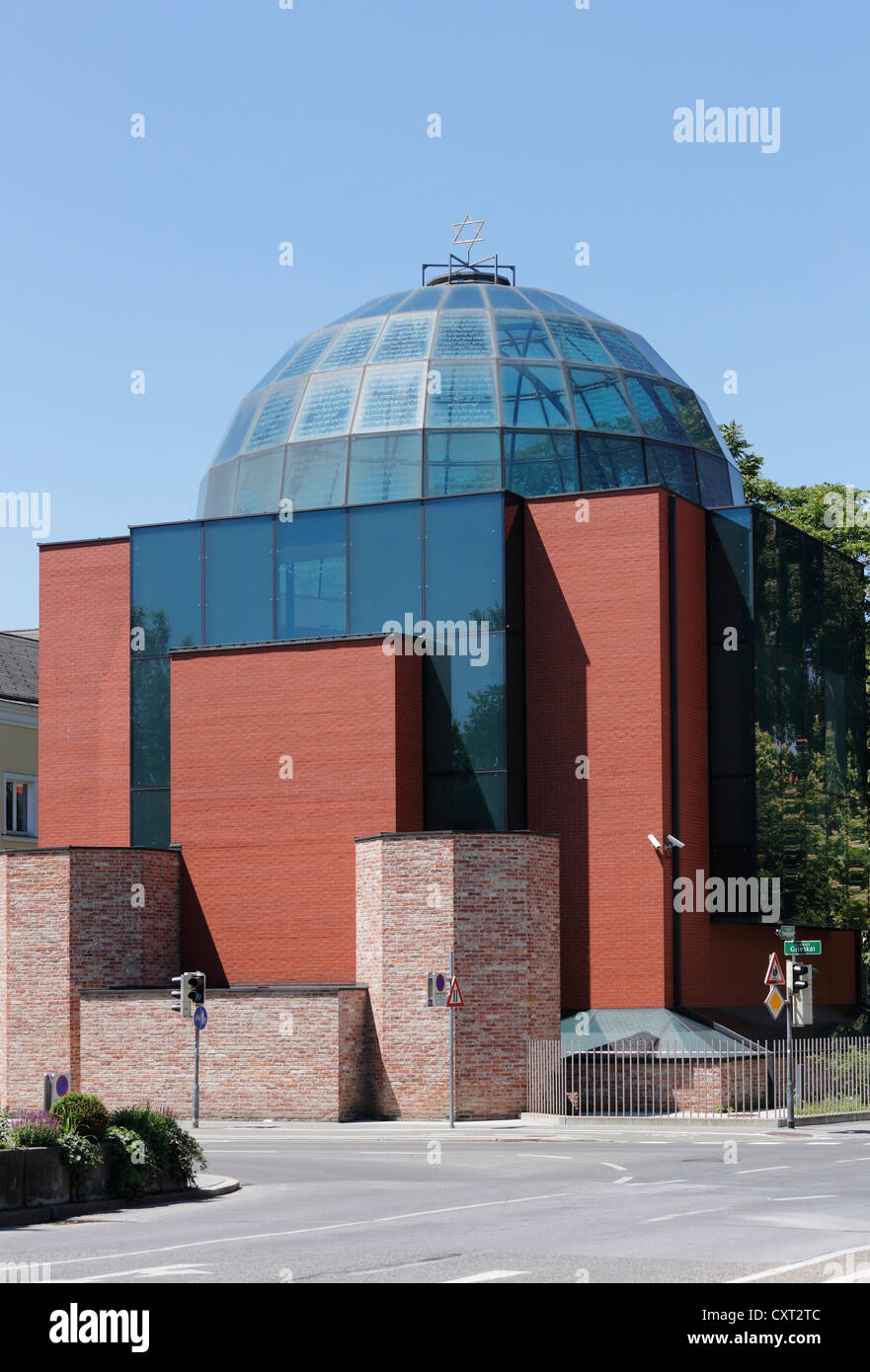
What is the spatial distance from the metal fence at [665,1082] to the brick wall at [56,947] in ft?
30.6

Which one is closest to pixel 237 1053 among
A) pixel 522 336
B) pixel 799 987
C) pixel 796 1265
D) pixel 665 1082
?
pixel 665 1082

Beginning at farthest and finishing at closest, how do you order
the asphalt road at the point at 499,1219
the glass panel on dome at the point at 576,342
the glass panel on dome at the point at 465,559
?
the glass panel on dome at the point at 576,342 → the glass panel on dome at the point at 465,559 → the asphalt road at the point at 499,1219

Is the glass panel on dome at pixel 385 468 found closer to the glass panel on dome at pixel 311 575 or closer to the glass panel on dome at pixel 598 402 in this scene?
the glass panel on dome at pixel 311 575

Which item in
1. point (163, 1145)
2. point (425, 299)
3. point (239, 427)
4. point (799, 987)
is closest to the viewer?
point (163, 1145)

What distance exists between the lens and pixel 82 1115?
20344 millimetres

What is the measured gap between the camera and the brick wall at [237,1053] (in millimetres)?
35969

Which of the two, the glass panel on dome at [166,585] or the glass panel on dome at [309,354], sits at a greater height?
the glass panel on dome at [309,354]

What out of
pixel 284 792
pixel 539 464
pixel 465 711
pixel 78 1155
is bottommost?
pixel 78 1155

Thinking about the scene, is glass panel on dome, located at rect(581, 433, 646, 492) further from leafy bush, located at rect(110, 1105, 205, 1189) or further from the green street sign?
leafy bush, located at rect(110, 1105, 205, 1189)

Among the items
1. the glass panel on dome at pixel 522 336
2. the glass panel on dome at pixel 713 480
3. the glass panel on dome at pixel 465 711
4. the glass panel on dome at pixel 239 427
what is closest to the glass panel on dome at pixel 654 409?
the glass panel on dome at pixel 713 480

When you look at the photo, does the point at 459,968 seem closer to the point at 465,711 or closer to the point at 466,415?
the point at 465,711

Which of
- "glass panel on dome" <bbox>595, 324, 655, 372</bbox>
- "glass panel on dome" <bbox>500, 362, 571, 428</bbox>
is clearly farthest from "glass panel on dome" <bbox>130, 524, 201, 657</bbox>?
"glass panel on dome" <bbox>595, 324, 655, 372</bbox>

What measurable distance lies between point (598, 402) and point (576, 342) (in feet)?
7.55
